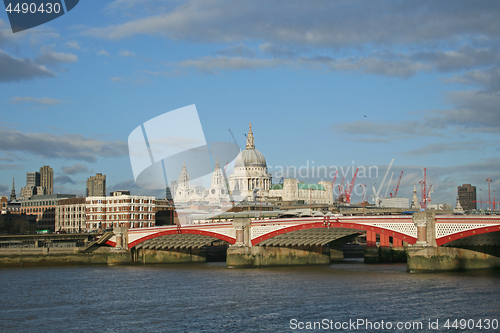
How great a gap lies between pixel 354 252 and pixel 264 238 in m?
45.0

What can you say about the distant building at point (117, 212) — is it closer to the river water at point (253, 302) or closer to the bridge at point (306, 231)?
the bridge at point (306, 231)

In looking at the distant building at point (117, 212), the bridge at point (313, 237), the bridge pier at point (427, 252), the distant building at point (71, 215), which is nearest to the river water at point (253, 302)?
the bridge pier at point (427, 252)

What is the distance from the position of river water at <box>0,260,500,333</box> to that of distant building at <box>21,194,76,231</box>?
8796 centimetres

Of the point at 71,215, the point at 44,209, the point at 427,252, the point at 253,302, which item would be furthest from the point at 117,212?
the point at 253,302

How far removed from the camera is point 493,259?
74875 mm

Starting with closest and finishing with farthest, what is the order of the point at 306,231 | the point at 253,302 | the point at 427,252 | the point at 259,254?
the point at 253,302 < the point at 427,252 < the point at 306,231 < the point at 259,254

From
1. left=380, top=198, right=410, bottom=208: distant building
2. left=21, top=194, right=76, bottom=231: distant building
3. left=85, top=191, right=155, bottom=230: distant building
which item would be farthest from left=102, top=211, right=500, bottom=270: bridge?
left=380, top=198, right=410, bottom=208: distant building

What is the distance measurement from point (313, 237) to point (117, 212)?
54.6 meters

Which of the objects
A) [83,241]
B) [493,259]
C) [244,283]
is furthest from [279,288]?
[83,241]

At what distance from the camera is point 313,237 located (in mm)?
83688

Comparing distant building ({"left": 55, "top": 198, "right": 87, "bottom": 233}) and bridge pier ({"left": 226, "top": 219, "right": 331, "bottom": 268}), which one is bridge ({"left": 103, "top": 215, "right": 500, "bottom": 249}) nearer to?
bridge pier ({"left": 226, "top": 219, "right": 331, "bottom": 268})

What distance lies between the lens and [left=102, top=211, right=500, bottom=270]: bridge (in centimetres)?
6662

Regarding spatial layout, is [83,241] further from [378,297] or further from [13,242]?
[378,297]

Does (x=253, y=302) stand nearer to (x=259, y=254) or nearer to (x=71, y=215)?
(x=259, y=254)
